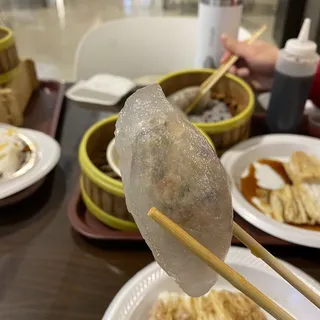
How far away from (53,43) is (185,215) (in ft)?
10.6

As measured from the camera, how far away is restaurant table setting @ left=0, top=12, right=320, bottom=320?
43 centimetres

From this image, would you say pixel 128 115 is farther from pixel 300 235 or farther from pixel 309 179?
pixel 309 179

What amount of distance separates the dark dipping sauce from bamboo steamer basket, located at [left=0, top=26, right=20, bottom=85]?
2.37ft

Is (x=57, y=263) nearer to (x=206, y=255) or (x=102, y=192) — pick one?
(x=102, y=192)

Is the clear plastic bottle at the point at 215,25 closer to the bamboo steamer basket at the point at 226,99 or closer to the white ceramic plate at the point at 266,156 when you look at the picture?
the bamboo steamer basket at the point at 226,99

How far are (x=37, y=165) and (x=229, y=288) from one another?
486mm

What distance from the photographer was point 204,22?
1.39 metres

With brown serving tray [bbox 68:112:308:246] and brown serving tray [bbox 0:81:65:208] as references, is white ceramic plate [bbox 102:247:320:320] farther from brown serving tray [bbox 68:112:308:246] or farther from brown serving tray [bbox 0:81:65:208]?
brown serving tray [bbox 0:81:65:208]

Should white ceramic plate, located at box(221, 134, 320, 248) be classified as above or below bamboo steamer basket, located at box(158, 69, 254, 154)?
below

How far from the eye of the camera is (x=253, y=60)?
1.29 m

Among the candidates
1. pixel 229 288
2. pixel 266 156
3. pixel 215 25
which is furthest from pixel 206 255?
pixel 215 25

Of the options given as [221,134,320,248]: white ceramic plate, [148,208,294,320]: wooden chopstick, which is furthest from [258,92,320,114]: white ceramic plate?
[148,208,294,320]: wooden chopstick

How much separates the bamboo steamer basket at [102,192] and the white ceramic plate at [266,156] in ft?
0.54

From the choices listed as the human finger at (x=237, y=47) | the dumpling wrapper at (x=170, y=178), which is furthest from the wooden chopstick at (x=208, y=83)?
the dumpling wrapper at (x=170, y=178)
